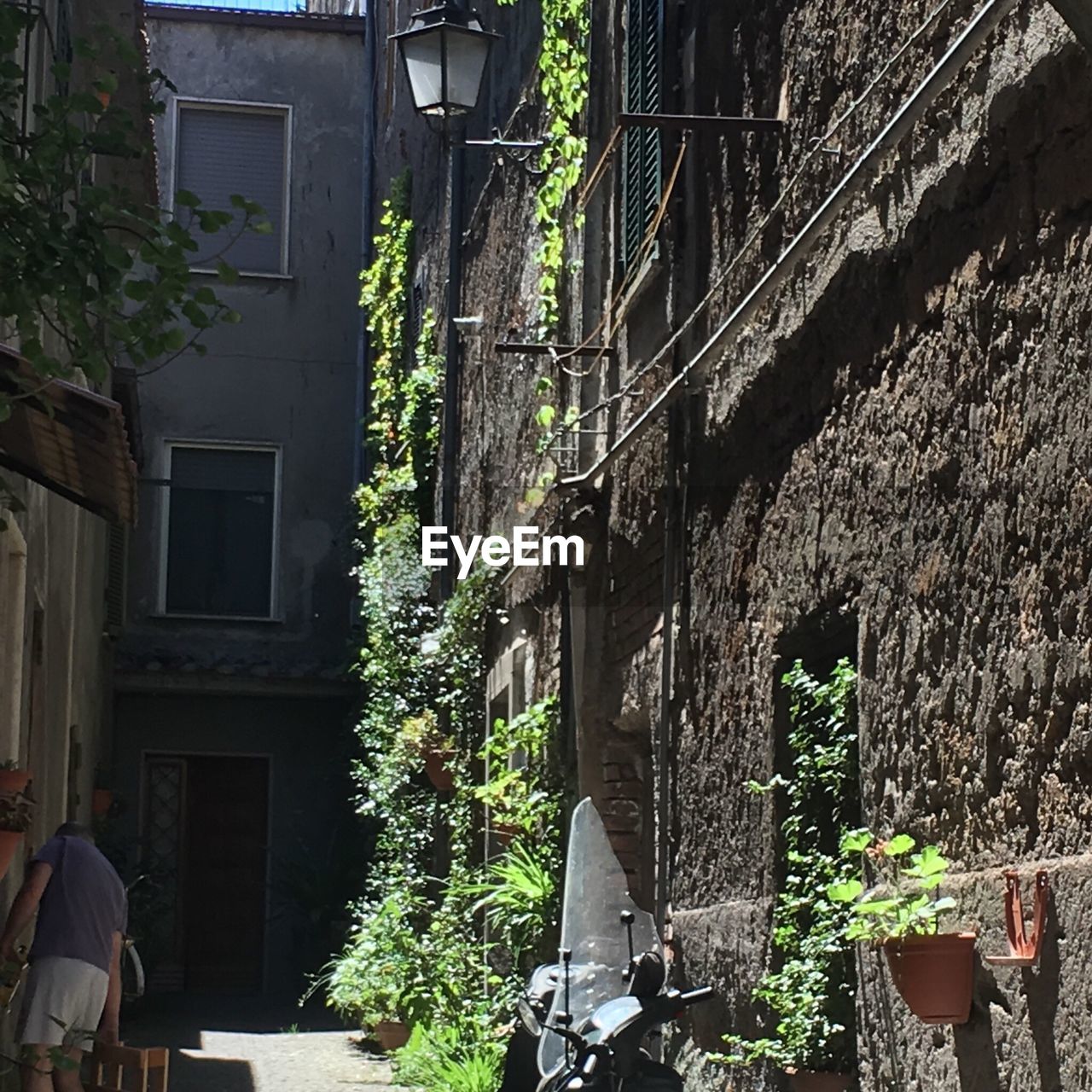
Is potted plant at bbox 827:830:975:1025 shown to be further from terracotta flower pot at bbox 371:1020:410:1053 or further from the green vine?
terracotta flower pot at bbox 371:1020:410:1053

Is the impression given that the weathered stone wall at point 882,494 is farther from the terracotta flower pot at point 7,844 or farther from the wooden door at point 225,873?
the wooden door at point 225,873

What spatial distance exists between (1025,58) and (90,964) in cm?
530

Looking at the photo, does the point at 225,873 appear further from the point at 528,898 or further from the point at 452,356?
the point at 528,898

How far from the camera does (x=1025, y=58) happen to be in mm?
4086

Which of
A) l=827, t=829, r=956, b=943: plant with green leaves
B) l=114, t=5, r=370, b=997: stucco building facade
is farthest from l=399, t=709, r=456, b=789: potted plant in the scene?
l=827, t=829, r=956, b=943: plant with green leaves

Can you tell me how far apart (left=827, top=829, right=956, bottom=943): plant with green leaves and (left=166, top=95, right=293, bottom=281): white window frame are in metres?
15.7

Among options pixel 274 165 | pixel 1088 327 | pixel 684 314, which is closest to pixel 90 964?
pixel 684 314

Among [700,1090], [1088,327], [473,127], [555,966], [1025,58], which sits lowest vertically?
[700,1090]

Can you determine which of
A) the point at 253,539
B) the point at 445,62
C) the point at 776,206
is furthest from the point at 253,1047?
the point at 776,206

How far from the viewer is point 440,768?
12.6 metres

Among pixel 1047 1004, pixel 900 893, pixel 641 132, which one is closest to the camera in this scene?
pixel 1047 1004

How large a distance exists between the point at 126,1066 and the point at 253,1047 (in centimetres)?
A: 612

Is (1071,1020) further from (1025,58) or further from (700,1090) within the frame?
(700,1090)

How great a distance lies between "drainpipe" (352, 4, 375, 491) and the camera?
18891 mm
